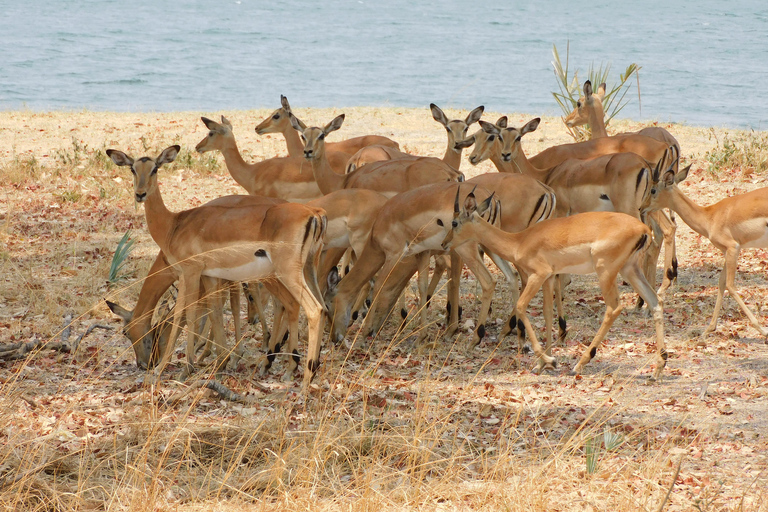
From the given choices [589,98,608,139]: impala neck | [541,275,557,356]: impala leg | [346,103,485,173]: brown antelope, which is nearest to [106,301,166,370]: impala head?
[541,275,557,356]: impala leg

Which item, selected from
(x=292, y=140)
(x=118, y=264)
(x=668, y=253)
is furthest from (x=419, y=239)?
(x=292, y=140)

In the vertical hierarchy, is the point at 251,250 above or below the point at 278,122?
below

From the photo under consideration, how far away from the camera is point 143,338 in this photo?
660cm

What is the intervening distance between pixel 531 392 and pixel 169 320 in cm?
268

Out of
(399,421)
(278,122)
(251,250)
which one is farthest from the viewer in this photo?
(278,122)

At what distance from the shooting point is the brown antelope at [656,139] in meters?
8.27

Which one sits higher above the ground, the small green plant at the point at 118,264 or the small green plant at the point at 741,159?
the small green plant at the point at 118,264

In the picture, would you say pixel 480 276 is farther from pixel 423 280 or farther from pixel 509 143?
pixel 509 143

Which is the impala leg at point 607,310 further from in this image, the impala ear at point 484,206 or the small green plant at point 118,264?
the small green plant at point 118,264

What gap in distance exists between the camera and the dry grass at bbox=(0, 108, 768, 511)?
14.3ft

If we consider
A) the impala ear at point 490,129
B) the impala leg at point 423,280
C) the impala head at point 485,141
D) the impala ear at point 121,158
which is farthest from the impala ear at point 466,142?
the impala ear at point 121,158

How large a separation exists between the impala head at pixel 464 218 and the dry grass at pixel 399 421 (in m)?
0.89

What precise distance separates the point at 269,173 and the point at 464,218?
3383mm

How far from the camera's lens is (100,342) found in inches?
276
